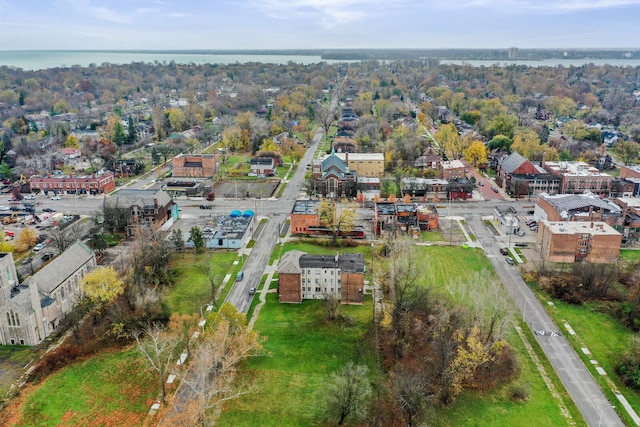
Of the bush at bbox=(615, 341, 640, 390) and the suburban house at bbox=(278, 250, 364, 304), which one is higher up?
the suburban house at bbox=(278, 250, 364, 304)

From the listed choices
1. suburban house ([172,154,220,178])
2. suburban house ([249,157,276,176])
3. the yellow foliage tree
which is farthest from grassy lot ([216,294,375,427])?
the yellow foliage tree

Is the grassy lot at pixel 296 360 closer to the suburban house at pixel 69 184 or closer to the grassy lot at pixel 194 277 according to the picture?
the grassy lot at pixel 194 277

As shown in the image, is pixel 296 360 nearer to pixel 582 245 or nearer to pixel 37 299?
pixel 37 299

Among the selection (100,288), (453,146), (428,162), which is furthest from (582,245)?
(453,146)

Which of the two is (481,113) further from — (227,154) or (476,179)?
(227,154)

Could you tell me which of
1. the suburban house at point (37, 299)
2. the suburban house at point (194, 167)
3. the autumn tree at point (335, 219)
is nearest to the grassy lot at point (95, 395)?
the suburban house at point (37, 299)

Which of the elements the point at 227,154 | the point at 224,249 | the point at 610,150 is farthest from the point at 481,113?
the point at 224,249

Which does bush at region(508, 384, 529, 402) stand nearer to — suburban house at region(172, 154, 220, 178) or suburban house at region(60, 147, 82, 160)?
suburban house at region(172, 154, 220, 178)
